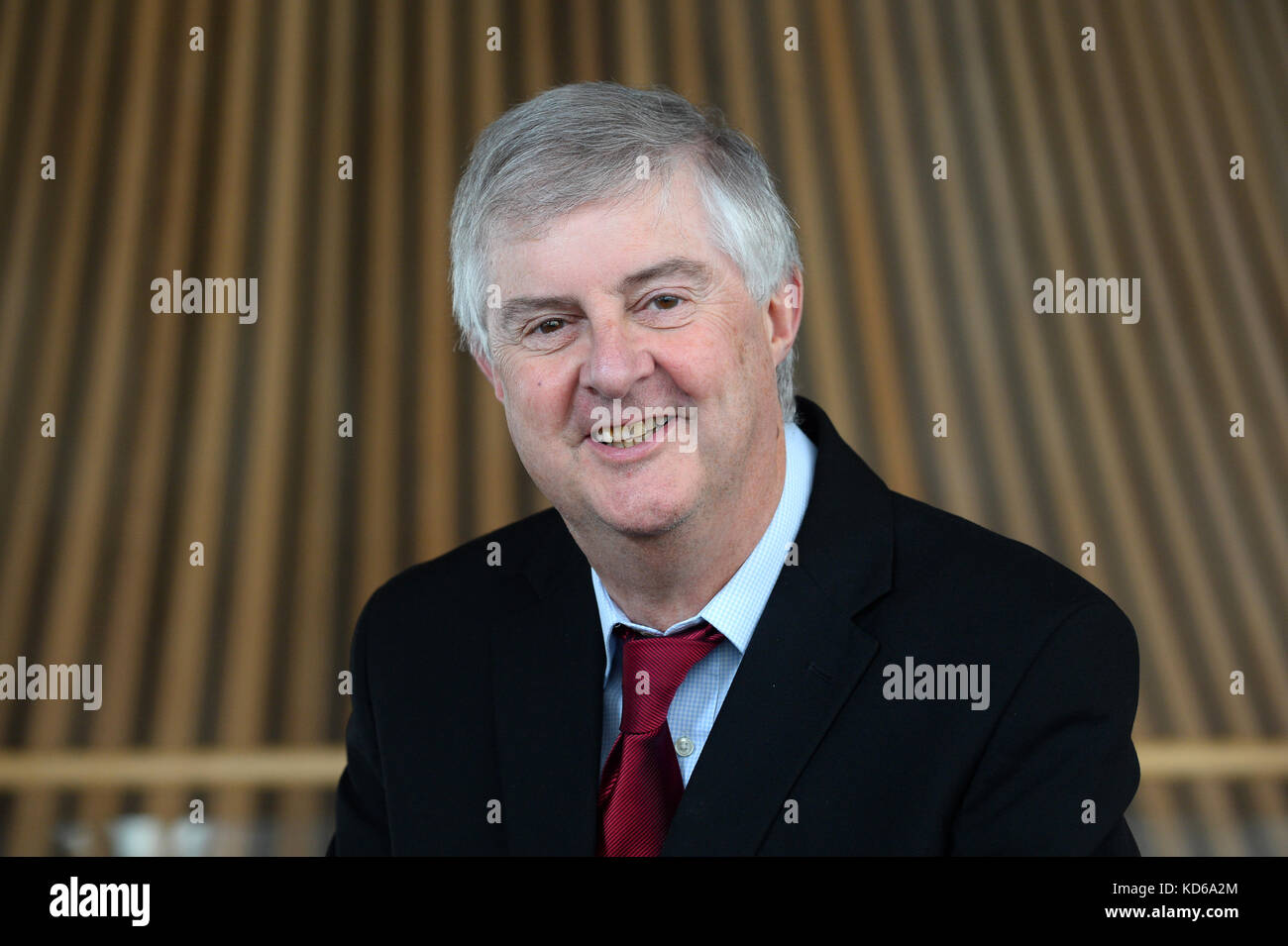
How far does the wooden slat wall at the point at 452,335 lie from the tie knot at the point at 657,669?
3.39ft

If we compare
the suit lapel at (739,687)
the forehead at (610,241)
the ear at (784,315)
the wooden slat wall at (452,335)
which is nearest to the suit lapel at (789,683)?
the suit lapel at (739,687)

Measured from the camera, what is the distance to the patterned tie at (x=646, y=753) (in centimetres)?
129

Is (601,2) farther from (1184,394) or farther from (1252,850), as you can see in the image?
(1252,850)

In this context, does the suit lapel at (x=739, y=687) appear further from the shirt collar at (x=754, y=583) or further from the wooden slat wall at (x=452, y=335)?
the wooden slat wall at (x=452, y=335)

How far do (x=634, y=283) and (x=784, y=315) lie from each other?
253 mm

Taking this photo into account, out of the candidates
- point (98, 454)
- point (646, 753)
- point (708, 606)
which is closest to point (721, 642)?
point (708, 606)

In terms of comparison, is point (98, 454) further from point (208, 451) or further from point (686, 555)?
point (686, 555)

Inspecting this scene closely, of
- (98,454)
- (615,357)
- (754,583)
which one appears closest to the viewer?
(615,357)

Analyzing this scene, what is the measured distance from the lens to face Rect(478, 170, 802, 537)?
1239mm

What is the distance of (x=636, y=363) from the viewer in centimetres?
125

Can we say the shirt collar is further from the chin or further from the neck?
the chin
